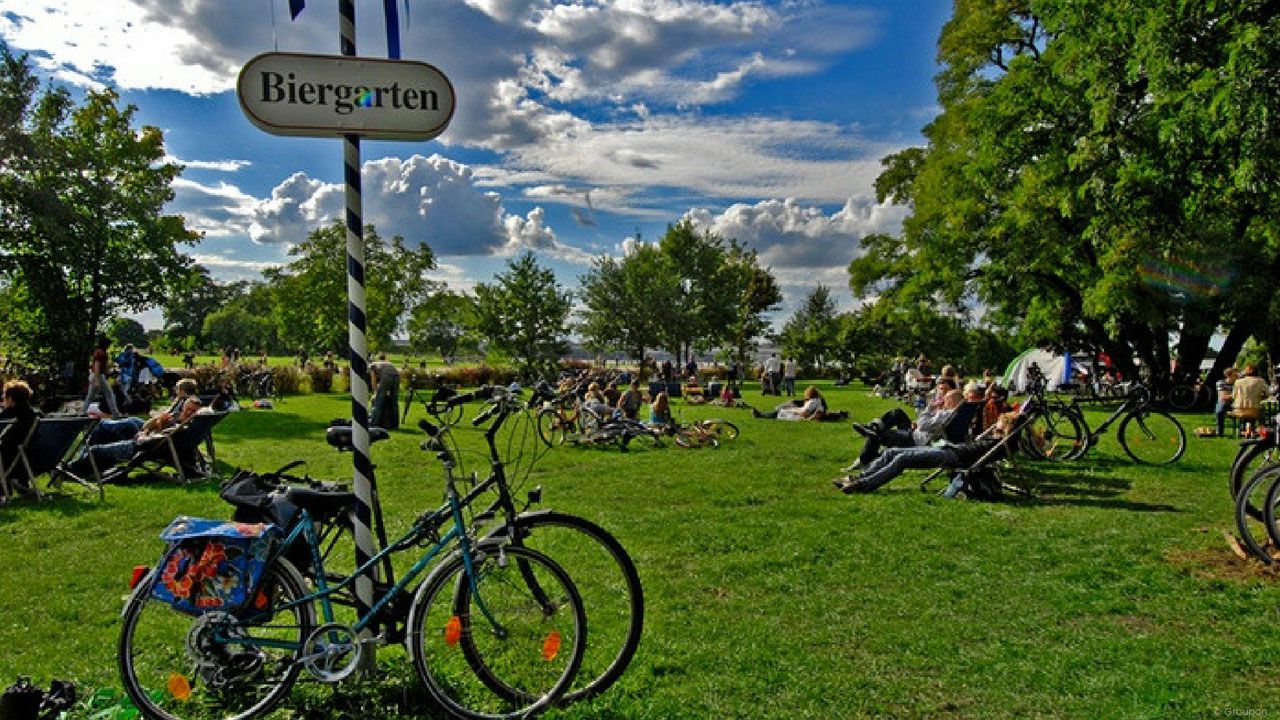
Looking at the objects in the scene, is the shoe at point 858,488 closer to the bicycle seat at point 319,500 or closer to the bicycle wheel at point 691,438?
the bicycle wheel at point 691,438

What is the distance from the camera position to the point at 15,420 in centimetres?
833

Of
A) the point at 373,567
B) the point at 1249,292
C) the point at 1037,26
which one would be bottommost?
the point at 373,567

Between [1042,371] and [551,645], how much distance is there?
123 ft

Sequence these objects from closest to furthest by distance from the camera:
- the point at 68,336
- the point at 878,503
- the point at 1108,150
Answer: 1. the point at 878,503
2. the point at 1108,150
3. the point at 68,336

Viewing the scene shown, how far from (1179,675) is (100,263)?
2733 centimetres

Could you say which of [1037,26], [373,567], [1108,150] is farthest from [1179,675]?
[1037,26]

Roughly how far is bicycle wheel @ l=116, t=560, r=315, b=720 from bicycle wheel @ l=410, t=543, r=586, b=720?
23.0 inches

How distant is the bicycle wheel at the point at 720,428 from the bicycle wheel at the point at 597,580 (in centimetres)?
1131

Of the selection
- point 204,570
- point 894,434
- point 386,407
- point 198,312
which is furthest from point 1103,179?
point 198,312

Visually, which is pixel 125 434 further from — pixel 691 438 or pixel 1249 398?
pixel 1249 398

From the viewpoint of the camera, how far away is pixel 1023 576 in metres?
5.71

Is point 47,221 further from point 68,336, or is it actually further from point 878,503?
point 878,503

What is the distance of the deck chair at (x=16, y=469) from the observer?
838cm

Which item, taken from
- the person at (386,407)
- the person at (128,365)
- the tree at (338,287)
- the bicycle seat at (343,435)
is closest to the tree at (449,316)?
the tree at (338,287)
